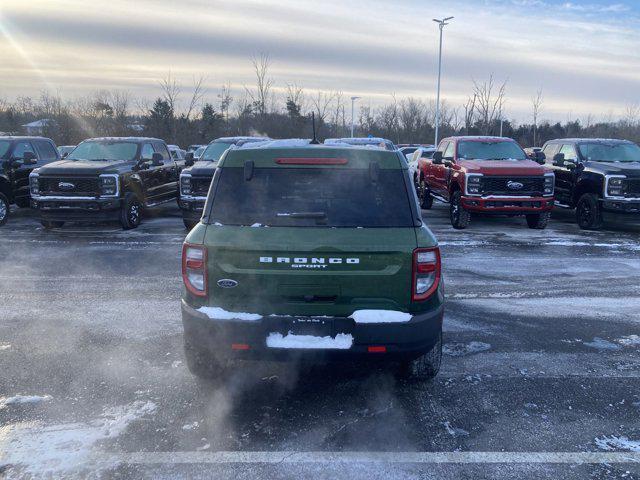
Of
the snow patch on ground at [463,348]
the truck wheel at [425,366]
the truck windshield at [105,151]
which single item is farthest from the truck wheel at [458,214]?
the truck wheel at [425,366]

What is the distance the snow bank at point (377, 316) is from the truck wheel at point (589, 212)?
35.1 ft

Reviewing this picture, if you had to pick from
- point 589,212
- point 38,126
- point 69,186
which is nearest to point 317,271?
point 69,186

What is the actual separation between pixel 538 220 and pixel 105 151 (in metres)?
10.1

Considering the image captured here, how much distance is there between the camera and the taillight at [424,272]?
3881mm

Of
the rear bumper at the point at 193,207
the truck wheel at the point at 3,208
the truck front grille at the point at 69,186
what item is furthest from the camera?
the truck wheel at the point at 3,208

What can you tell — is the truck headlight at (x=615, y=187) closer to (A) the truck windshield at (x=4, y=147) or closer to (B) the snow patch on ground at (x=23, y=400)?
(B) the snow patch on ground at (x=23, y=400)

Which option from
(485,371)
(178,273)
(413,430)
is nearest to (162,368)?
(413,430)

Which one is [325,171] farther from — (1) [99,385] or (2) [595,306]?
(2) [595,306]

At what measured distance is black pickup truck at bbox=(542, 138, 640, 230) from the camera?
12.5 metres

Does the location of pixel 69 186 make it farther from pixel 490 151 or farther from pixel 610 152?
pixel 610 152

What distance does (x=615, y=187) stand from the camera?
12531mm

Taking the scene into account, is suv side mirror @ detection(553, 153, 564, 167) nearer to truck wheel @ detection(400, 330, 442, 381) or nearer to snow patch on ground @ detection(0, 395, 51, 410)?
truck wheel @ detection(400, 330, 442, 381)

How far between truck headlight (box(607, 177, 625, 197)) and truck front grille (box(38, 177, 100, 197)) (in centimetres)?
1095

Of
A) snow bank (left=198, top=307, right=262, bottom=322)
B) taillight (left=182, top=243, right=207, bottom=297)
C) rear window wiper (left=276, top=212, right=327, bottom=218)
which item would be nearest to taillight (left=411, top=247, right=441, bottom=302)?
rear window wiper (left=276, top=212, right=327, bottom=218)
